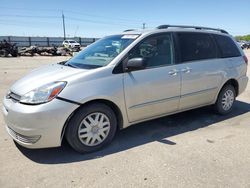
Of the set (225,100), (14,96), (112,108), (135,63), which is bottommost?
(225,100)

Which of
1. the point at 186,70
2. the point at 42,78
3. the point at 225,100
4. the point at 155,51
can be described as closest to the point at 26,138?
the point at 42,78

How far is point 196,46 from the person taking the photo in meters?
4.76

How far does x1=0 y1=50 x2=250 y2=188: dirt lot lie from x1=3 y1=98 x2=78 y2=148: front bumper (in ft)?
1.02

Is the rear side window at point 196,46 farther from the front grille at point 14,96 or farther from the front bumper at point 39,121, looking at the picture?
the front grille at point 14,96

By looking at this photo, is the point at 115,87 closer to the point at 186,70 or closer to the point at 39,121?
the point at 39,121

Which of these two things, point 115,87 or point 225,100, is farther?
point 225,100

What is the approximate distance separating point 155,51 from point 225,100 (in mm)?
2198

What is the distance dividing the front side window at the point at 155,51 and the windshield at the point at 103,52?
186 millimetres

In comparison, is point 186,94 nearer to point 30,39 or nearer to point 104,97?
point 104,97

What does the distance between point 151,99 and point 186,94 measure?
0.81 meters

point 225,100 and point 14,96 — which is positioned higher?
point 14,96

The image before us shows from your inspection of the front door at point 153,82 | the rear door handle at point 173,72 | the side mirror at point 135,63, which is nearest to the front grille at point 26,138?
the front door at point 153,82

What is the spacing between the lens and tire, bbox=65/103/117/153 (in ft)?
11.3

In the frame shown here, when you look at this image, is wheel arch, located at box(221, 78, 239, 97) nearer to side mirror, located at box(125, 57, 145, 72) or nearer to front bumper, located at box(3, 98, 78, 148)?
side mirror, located at box(125, 57, 145, 72)
